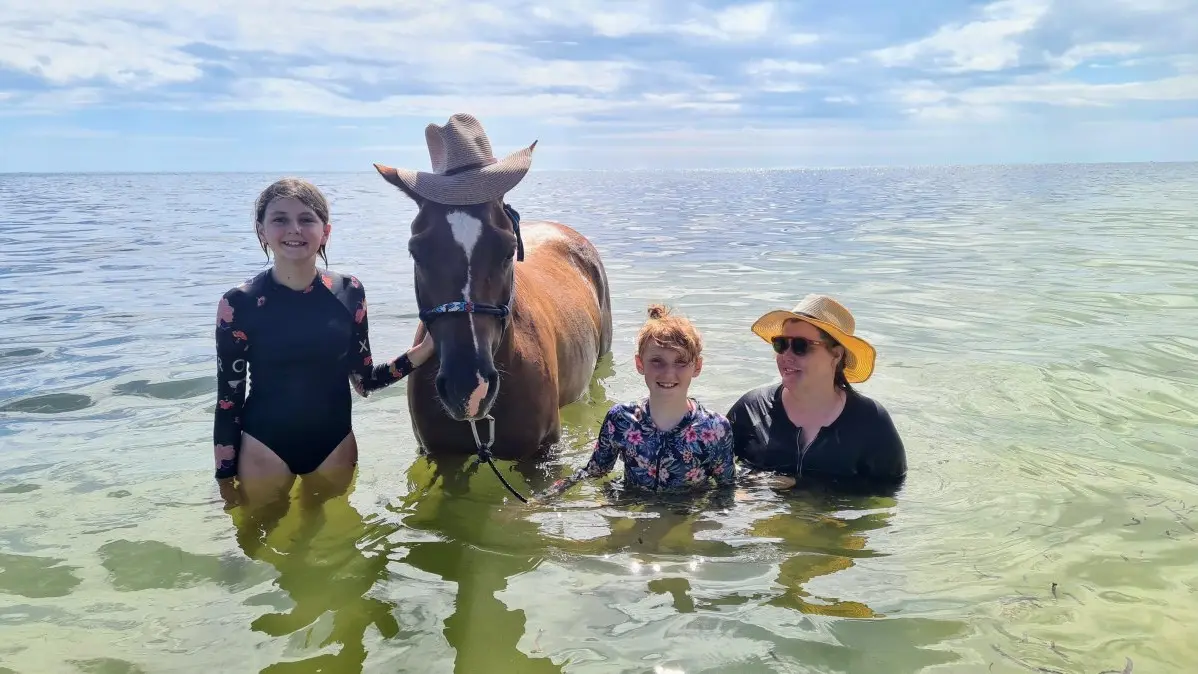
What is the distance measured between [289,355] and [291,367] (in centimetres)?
8

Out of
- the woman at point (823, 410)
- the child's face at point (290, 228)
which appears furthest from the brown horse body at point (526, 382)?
the woman at point (823, 410)

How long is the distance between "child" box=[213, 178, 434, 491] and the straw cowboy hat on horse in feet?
1.48

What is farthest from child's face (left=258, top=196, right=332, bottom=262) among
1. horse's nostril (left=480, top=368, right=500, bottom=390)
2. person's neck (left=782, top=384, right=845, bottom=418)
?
person's neck (left=782, top=384, right=845, bottom=418)

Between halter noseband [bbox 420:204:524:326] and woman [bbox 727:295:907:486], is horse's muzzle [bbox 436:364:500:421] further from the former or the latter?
woman [bbox 727:295:907:486]

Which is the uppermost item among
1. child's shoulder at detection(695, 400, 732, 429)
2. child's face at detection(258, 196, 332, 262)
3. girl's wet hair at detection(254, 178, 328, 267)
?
girl's wet hair at detection(254, 178, 328, 267)

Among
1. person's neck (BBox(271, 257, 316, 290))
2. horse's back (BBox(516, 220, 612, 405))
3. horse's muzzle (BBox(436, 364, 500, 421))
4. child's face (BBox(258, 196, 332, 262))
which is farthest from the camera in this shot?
horse's back (BBox(516, 220, 612, 405))

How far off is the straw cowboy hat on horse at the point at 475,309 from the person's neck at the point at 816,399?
1.57 m

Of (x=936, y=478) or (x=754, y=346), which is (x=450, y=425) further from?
(x=754, y=346)

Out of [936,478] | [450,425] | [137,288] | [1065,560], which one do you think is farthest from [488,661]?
[137,288]

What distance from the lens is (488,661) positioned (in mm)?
3104

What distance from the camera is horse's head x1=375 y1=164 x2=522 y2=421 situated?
3.77 meters

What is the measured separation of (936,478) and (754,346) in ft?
13.9

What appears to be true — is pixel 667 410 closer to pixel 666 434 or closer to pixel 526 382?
pixel 666 434

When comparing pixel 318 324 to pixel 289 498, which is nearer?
pixel 318 324
